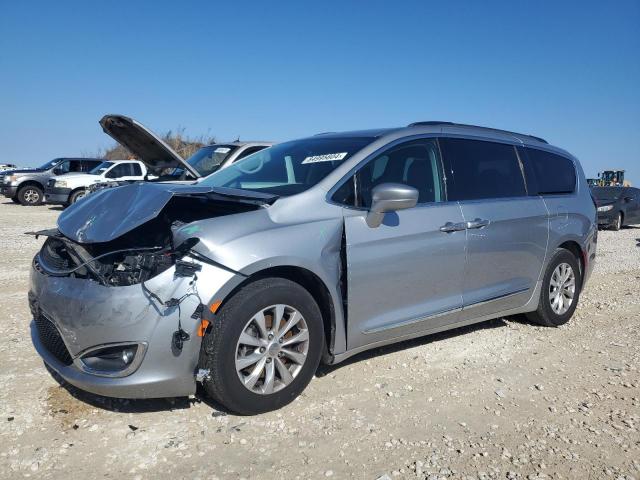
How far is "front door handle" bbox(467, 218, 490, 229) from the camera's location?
4172 mm

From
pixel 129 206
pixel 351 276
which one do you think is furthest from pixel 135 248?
pixel 351 276

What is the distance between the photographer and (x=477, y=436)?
3.07m

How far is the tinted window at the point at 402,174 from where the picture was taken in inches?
144

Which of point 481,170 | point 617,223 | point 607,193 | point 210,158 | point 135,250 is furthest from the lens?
point 607,193

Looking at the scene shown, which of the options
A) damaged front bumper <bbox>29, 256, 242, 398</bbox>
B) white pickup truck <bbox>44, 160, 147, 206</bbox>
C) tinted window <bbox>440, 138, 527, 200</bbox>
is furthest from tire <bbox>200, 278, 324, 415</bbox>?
white pickup truck <bbox>44, 160, 147, 206</bbox>

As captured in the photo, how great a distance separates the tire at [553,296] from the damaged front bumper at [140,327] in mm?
3389

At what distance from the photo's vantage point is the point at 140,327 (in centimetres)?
281

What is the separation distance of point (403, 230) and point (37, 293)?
2388 millimetres

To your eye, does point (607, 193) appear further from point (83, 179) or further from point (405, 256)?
point (83, 179)

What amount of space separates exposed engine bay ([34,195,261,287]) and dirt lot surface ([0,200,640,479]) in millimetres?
851

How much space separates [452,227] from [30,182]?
1912cm

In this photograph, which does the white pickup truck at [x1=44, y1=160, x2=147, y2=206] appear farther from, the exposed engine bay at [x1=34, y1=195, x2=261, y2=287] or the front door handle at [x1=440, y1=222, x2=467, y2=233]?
the front door handle at [x1=440, y1=222, x2=467, y2=233]

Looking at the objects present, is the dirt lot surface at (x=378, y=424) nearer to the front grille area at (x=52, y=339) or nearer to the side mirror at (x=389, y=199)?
the front grille area at (x=52, y=339)

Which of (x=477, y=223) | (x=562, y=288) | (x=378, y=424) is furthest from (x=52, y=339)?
(x=562, y=288)
